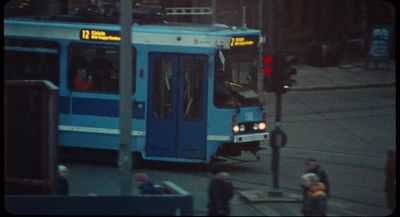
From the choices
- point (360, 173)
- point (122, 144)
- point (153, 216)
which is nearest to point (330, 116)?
point (360, 173)

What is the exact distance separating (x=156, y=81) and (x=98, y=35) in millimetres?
1673

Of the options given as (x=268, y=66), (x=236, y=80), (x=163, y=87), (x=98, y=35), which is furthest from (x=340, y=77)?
(x=268, y=66)

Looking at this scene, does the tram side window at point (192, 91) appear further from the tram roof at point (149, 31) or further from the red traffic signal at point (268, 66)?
the red traffic signal at point (268, 66)

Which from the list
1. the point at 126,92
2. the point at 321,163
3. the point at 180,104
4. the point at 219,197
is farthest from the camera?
the point at 321,163

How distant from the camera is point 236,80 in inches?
817

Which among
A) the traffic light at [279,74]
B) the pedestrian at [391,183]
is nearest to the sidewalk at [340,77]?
the traffic light at [279,74]

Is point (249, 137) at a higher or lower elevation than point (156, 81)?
lower

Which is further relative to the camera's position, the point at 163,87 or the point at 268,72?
the point at 163,87

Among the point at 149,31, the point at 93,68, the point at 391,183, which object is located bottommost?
the point at 391,183

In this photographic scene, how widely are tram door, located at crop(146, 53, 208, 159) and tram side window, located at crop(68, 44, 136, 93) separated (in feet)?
2.99

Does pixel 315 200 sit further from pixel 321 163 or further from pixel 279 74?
pixel 321 163

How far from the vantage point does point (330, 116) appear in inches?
1210

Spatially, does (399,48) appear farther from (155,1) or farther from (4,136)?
(4,136)

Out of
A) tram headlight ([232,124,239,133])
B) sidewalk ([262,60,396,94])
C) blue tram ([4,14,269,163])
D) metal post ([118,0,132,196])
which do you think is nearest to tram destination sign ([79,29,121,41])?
blue tram ([4,14,269,163])
